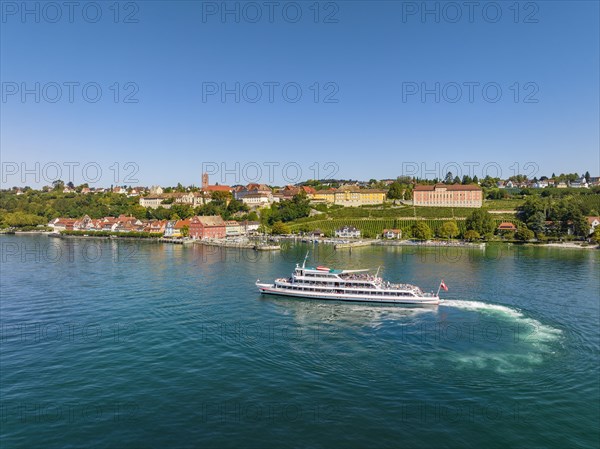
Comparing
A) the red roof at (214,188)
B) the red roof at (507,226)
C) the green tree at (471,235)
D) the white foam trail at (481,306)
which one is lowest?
the white foam trail at (481,306)

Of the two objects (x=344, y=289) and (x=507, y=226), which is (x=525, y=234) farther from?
(x=344, y=289)

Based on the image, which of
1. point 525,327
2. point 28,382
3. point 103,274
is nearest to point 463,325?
point 525,327

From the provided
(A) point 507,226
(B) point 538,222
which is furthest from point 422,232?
(B) point 538,222

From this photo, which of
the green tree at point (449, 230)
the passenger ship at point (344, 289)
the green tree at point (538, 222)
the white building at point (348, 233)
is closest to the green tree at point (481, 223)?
the green tree at point (449, 230)

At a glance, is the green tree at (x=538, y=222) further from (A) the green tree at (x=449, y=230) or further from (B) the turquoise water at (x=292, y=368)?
(B) the turquoise water at (x=292, y=368)

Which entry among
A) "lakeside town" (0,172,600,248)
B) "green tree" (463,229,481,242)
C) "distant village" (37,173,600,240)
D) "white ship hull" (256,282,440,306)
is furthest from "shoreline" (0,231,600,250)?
"white ship hull" (256,282,440,306)

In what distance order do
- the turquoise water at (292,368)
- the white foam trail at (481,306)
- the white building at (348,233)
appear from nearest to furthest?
1. the turquoise water at (292,368)
2. the white foam trail at (481,306)
3. the white building at (348,233)

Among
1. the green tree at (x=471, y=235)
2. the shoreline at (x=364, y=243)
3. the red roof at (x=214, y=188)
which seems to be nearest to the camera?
the shoreline at (x=364, y=243)
